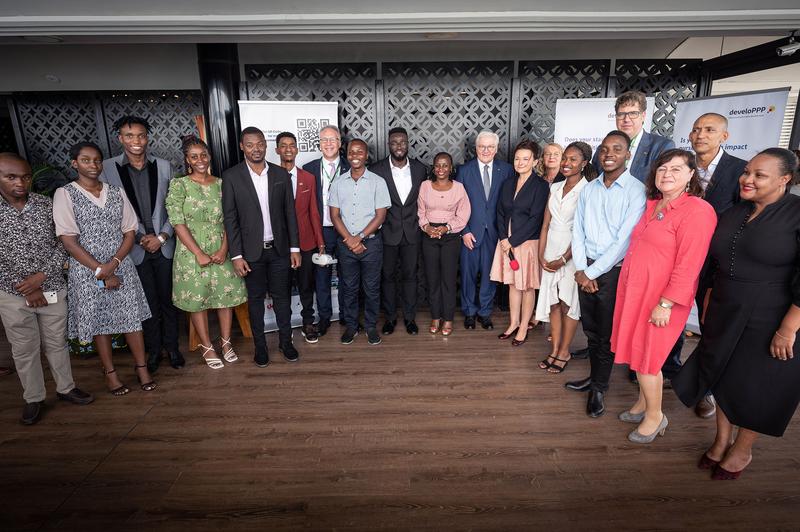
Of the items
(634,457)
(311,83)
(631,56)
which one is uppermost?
(631,56)

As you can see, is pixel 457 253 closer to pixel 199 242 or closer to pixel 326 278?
pixel 326 278

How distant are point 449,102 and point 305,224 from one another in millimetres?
2472

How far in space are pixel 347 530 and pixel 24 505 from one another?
1674 millimetres

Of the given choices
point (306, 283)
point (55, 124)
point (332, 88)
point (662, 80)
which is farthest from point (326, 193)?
point (55, 124)

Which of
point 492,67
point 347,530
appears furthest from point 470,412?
point 492,67

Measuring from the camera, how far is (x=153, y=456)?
2.51 meters

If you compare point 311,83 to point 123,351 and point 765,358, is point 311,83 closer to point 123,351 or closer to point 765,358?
point 123,351

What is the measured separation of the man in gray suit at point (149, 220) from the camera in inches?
127

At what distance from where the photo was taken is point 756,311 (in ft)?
6.78

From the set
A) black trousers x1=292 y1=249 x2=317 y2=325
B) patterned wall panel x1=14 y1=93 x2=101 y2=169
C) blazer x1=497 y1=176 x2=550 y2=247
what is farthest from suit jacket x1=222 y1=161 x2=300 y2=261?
patterned wall panel x1=14 y1=93 x2=101 y2=169

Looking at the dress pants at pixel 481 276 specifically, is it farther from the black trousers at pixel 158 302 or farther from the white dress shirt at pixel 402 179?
the black trousers at pixel 158 302

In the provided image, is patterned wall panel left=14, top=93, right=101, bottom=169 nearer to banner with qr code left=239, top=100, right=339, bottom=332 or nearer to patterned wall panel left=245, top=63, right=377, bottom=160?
patterned wall panel left=245, top=63, right=377, bottom=160

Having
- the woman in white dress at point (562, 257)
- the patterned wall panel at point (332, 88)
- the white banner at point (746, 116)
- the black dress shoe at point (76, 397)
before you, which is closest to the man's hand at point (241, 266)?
the black dress shoe at point (76, 397)

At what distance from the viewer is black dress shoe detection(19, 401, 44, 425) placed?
2844mm
